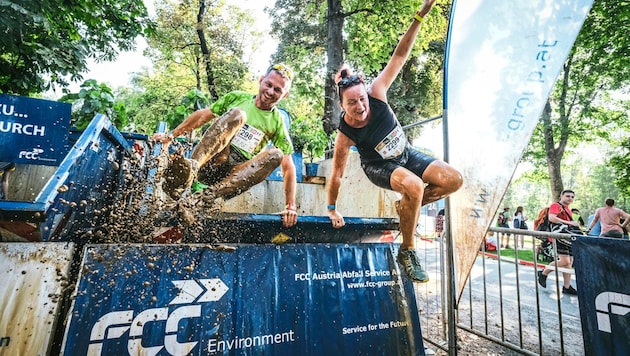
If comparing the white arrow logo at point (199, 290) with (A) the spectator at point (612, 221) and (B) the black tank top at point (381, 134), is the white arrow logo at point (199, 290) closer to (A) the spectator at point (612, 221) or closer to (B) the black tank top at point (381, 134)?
(B) the black tank top at point (381, 134)

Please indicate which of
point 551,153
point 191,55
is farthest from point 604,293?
point 191,55

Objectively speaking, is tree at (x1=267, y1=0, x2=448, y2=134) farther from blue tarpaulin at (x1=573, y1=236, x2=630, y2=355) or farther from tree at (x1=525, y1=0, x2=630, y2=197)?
tree at (x1=525, y1=0, x2=630, y2=197)

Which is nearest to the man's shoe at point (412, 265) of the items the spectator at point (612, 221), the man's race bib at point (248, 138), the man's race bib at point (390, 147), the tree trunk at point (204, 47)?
the man's race bib at point (390, 147)

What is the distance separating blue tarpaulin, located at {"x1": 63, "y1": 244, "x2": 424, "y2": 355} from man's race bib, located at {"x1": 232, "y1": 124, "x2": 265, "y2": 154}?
1264mm

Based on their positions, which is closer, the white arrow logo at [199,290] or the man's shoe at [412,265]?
the white arrow logo at [199,290]

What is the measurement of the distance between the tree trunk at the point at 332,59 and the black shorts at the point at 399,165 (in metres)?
3.82

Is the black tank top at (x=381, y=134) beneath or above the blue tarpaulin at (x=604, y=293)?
above

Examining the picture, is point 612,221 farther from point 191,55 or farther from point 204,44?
point 191,55

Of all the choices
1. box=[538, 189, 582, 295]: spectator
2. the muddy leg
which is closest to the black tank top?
the muddy leg

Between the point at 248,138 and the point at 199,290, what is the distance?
1.72 m

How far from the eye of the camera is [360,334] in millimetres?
2576

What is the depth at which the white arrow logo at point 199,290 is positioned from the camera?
217cm

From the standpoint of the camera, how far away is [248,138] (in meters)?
3.36

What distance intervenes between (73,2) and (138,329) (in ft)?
19.7
